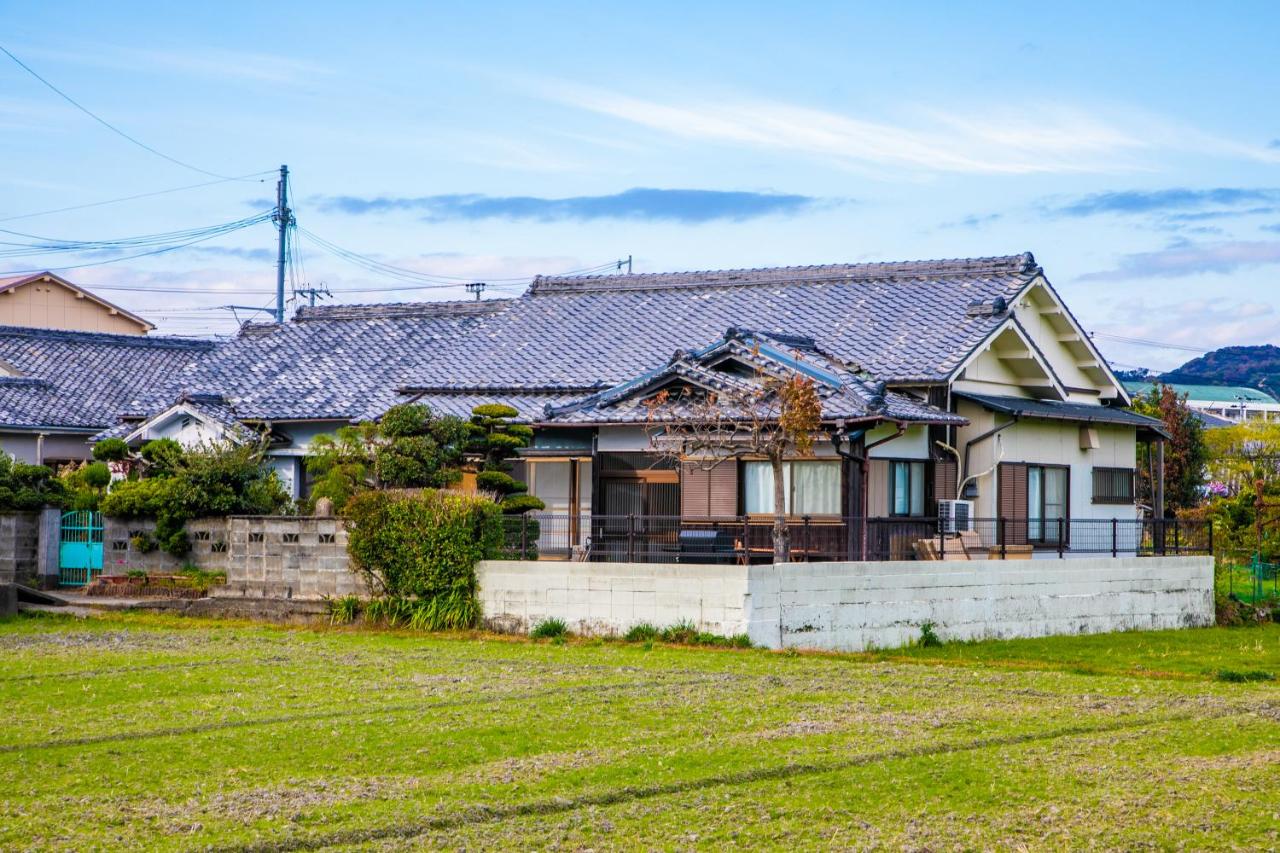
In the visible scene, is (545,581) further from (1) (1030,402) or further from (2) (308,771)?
(1) (1030,402)

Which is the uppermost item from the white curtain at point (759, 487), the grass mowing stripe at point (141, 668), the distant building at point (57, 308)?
the distant building at point (57, 308)

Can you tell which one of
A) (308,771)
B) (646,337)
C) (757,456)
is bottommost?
(308,771)

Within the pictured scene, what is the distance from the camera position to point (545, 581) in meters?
20.7

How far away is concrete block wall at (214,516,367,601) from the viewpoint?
22.6 metres

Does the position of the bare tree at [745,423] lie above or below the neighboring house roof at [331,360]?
below

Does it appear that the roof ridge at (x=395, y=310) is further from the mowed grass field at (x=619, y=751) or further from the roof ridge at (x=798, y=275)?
the mowed grass field at (x=619, y=751)

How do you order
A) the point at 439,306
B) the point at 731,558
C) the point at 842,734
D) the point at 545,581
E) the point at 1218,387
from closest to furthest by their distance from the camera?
the point at 842,734 < the point at 545,581 < the point at 731,558 < the point at 439,306 < the point at 1218,387

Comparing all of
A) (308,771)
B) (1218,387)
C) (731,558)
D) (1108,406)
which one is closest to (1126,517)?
(1108,406)

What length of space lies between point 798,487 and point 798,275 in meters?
9.07

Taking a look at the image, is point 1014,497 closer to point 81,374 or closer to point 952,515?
point 952,515

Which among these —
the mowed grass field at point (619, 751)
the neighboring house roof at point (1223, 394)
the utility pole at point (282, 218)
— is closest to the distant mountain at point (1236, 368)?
the neighboring house roof at point (1223, 394)

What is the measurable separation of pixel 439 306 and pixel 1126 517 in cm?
1654

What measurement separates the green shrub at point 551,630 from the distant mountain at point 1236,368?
126 metres

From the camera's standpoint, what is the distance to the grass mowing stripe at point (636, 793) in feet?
29.0
